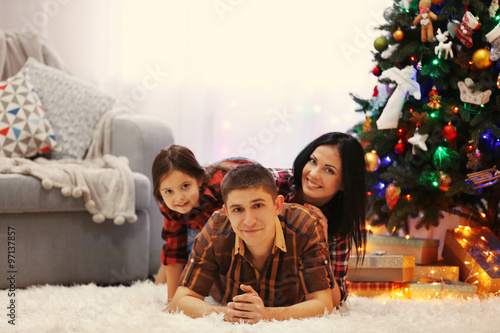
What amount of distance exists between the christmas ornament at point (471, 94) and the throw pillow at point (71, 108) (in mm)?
1520

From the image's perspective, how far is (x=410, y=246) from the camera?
220 centimetres

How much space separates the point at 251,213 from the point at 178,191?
37cm

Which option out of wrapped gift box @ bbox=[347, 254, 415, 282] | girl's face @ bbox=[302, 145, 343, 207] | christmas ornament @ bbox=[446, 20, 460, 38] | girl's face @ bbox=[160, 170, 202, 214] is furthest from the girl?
christmas ornament @ bbox=[446, 20, 460, 38]

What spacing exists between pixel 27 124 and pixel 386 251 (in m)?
1.62

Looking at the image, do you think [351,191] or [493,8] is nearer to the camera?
[351,191]

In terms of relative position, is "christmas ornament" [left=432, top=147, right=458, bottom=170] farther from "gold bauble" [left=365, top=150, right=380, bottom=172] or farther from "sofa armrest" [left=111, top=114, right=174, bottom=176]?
"sofa armrest" [left=111, top=114, right=174, bottom=176]

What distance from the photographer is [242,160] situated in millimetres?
1938

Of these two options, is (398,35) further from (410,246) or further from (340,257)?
(340,257)

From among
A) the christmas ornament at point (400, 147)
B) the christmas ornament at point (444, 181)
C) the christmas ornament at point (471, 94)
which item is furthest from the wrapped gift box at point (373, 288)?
the christmas ornament at point (471, 94)

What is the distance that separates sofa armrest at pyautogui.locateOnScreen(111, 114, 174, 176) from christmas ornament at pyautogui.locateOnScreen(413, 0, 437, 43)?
1113mm

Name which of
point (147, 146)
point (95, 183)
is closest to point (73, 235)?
point (95, 183)

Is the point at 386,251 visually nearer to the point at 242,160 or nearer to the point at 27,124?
the point at 242,160

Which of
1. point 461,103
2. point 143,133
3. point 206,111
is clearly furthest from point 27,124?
point 461,103

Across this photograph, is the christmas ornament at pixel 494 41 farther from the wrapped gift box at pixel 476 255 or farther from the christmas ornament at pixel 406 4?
the wrapped gift box at pixel 476 255
